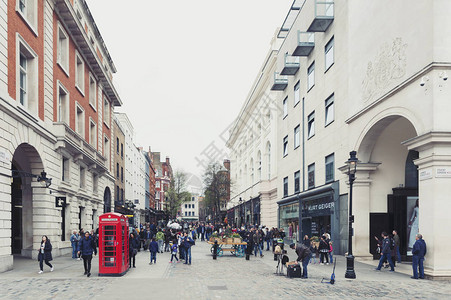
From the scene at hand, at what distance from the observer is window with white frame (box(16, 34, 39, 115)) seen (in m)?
20.9

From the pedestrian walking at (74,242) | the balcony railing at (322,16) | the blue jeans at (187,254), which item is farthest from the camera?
the balcony railing at (322,16)

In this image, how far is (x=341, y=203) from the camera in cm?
2466

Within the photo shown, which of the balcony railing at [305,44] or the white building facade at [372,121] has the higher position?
the balcony railing at [305,44]

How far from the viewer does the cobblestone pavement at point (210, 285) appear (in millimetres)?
12430

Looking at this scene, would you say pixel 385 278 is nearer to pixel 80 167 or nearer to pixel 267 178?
pixel 80 167

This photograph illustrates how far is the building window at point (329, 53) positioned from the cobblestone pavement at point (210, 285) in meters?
13.0

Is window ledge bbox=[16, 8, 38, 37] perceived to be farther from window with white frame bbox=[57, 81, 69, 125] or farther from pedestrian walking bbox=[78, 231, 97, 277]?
pedestrian walking bbox=[78, 231, 97, 277]

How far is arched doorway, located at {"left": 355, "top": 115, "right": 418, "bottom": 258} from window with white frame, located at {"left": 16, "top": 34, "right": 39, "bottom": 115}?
627 inches

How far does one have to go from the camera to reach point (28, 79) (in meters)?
21.6

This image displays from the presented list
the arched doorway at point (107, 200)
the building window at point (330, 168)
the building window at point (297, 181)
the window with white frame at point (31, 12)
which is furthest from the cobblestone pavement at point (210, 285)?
the arched doorway at point (107, 200)

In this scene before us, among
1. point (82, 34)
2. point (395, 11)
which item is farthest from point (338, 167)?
point (82, 34)

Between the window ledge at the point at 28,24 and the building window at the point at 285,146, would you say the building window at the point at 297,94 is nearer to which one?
the building window at the point at 285,146

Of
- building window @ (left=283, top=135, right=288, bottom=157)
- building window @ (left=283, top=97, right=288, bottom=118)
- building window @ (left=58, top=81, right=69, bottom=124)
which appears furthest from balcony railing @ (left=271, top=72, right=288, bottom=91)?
building window @ (left=58, top=81, right=69, bottom=124)

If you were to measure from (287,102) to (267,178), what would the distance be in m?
12.9
